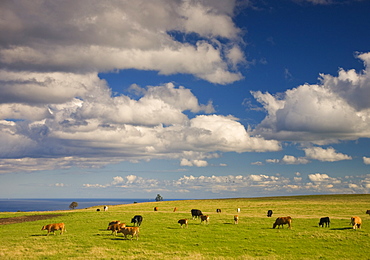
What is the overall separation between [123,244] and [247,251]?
1194 cm

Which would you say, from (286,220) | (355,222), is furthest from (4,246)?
(355,222)

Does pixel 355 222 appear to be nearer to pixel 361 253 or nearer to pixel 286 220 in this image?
pixel 286 220

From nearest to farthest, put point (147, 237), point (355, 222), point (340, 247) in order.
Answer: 1. point (340, 247)
2. point (147, 237)
3. point (355, 222)

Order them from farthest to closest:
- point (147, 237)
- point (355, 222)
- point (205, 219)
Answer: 1. point (205, 219)
2. point (355, 222)
3. point (147, 237)

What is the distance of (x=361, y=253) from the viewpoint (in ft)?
94.1

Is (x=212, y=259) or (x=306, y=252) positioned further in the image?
(x=306, y=252)

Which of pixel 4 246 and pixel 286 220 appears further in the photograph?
pixel 286 220

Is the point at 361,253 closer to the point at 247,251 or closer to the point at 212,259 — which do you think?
the point at 247,251

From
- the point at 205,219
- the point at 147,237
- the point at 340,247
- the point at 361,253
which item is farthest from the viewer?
the point at 205,219

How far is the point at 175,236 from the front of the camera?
118 feet

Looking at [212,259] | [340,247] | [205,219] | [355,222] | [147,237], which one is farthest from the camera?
[205,219]

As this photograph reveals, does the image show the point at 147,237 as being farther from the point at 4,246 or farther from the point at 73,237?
the point at 4,246

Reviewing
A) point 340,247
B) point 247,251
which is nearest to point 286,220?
point 340,247

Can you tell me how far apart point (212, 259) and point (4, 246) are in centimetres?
2053
